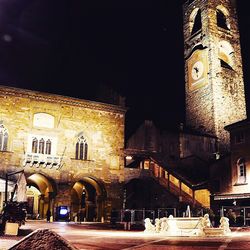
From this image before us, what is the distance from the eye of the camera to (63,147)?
30.5 metres

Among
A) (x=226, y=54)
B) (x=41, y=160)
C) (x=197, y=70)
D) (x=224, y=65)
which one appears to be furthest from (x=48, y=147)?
(x=226, y=54)

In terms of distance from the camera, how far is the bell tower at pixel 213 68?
42.3m

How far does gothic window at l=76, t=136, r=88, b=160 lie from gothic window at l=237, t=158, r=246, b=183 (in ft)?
43.9

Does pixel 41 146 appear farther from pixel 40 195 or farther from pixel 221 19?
pixel 221 19

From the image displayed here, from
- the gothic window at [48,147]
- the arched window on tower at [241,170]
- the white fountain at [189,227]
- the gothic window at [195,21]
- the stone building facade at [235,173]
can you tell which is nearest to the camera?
the white fountain at [189,227]

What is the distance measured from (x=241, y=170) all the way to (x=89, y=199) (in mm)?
14729

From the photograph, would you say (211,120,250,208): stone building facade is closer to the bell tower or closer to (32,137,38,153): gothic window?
the bell tower

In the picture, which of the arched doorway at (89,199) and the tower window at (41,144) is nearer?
the tower window at (41,144)

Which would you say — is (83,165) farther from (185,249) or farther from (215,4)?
(215,4)

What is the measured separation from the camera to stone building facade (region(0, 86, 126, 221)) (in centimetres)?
2889

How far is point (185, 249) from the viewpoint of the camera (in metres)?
9.33

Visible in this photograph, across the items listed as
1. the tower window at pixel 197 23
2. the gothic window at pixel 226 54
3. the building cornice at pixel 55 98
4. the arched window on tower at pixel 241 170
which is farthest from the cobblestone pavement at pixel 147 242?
the tower window at pixel 197 23

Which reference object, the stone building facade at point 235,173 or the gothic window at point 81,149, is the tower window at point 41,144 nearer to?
the gothic window at point 81,149

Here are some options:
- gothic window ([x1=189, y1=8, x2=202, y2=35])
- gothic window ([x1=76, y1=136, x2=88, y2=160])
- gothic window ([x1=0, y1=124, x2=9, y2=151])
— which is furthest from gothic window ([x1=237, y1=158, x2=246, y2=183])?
gothic window ([x1=189, y1=8, x2=202, y2=35])
